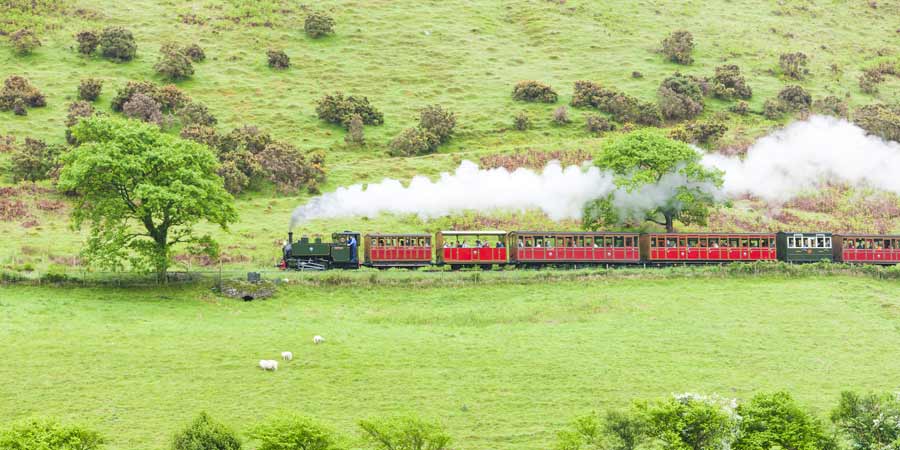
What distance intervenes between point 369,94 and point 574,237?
5487cm

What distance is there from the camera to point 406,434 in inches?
1257

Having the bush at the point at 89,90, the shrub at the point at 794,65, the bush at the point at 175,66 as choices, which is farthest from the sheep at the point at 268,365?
the shrub at the point at 794,65

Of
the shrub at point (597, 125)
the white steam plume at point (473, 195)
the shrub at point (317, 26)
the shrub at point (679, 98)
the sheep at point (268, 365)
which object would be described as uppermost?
the shrub at point (317, 26)

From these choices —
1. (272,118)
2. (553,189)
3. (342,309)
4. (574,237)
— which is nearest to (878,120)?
(553,189)

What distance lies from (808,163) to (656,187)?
99.8 ft

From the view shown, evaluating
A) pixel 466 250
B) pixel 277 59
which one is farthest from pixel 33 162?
pixel 466 250

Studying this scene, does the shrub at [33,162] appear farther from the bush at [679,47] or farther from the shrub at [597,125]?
the bush at [679,47]

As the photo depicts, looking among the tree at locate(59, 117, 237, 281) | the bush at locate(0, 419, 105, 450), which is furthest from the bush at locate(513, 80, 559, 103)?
the bush at locate(0, 419, 105, 450)

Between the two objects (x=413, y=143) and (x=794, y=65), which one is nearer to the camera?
(x=413, y=143)

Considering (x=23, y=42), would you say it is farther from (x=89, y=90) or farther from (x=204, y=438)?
(x=204, y=438)

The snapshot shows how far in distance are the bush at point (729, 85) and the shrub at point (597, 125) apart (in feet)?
64.6

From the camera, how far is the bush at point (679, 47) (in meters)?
127

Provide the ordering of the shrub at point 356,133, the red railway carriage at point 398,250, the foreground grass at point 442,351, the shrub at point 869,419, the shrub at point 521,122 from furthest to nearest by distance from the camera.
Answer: the shrub at point 521,122, the shrub at point 356,133, the red railway carriage at point 398,250, the foreground grass at point 442,351, the shrub at point 869,419

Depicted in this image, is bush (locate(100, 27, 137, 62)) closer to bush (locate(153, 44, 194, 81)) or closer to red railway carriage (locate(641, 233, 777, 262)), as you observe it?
bush (locate(153, 44, 194, 81))
